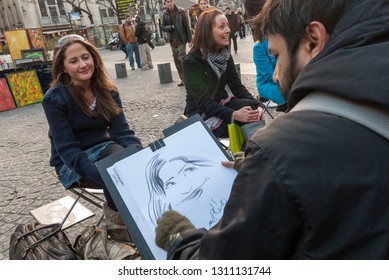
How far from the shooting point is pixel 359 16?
770 millimetres

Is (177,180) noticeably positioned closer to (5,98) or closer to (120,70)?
(5,98)

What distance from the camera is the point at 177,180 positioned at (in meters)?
1.47

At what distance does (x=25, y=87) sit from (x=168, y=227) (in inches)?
274

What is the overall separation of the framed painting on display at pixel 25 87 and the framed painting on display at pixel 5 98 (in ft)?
0.25

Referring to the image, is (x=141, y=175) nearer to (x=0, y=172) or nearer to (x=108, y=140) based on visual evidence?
(x=108, y=140)

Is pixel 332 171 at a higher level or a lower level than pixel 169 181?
higher

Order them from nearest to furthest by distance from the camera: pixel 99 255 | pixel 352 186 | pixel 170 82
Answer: pixel 352 186 < pixel 99 255 < pixel 170 82

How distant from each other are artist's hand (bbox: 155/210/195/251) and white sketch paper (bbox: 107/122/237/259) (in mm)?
75

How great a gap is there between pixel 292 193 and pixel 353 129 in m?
0.18

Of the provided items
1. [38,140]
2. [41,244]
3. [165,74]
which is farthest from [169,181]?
[165,74]

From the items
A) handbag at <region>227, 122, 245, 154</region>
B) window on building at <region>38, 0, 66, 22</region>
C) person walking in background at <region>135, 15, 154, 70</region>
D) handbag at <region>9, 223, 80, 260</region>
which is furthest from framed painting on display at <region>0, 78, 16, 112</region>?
window on building at <region>38, 0, 66, 22</region>

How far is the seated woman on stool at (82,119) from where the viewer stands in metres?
2.15

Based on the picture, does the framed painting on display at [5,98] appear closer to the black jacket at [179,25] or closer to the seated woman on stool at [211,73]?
the black jacket at [179,25]

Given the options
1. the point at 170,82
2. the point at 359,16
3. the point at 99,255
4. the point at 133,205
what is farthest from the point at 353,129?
the point at 170,82
